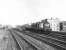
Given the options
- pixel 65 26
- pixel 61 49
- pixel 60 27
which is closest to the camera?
pixel 61 49

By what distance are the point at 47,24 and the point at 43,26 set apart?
84.2 inches

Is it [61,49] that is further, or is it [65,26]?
[65,26]

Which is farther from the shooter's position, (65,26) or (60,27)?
(60,27)

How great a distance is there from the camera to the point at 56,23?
48344 mm

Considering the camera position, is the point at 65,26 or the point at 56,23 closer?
the point at 65,26

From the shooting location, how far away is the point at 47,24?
47656mm

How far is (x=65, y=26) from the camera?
41.0m

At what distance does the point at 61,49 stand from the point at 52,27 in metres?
35.9

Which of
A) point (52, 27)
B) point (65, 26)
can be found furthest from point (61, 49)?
point (52, 27)

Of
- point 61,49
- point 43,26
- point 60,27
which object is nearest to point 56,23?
point 60,27

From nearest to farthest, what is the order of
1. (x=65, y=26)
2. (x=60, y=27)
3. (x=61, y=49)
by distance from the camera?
1. (x=61, y=49)
2. (x=65, y=26)
3. (x=60, y=27)

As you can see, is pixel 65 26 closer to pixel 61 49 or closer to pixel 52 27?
pixel 52 27

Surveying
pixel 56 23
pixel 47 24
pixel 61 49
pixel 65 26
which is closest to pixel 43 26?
pixel 47 24

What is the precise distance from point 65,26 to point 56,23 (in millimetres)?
7612
